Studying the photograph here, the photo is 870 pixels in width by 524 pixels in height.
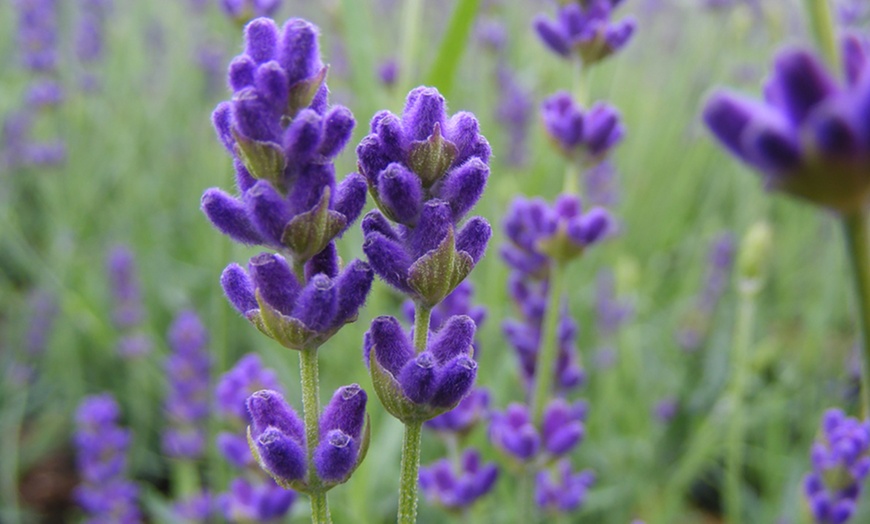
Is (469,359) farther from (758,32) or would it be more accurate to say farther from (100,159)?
(758,32)

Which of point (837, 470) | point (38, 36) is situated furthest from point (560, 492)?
point (38, 36)

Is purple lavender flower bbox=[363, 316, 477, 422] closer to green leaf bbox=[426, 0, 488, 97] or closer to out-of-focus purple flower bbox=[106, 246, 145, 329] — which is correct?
green leaf bbox=[426, 0, 488, 97]

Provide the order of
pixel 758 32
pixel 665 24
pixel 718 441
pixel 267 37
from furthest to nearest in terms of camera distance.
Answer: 1. pixel 665 24
2. pixel 758 32
3. pixel 718 441
4. pixel 267 37

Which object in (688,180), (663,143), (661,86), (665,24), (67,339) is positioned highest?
(665,24)

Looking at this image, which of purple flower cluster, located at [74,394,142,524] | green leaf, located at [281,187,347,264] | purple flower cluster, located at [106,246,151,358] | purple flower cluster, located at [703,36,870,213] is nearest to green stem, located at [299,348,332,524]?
green leaf, located at [281,187,347,264]

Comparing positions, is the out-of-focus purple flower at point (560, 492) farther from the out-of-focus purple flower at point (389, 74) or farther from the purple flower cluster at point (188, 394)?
the out-of-focus purple flower at point (389, 74)

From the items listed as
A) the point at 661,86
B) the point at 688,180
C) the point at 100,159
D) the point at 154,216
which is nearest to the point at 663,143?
the point at 688,180

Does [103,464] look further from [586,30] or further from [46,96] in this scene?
[586,30]

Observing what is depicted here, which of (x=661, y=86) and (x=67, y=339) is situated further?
(x=661, y=86)
